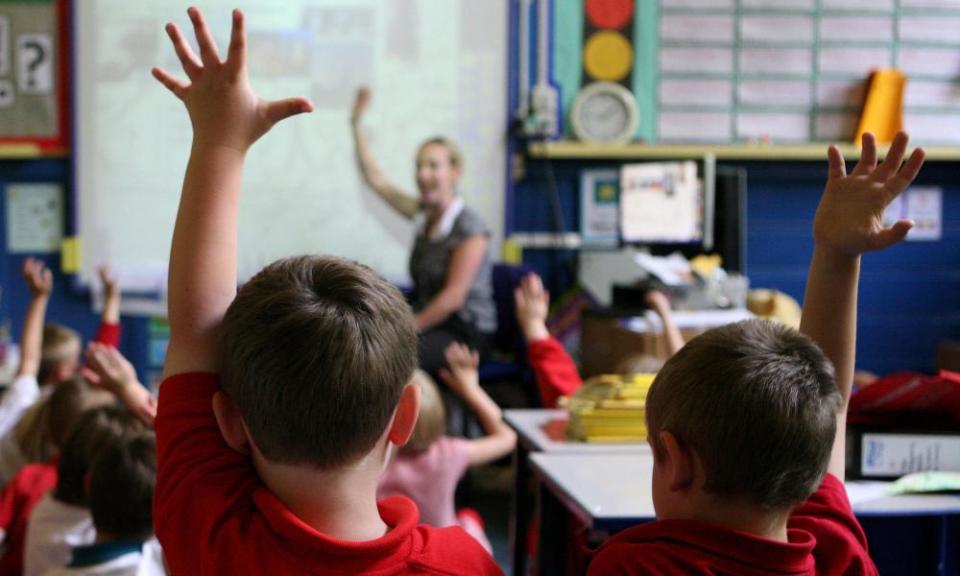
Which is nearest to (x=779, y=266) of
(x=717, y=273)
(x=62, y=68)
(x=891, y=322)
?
(x=891, y=322)

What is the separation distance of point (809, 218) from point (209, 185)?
4.56 m

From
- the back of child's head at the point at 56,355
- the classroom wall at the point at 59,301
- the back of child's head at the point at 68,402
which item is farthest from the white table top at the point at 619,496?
the classroom wall at the point at 59,301

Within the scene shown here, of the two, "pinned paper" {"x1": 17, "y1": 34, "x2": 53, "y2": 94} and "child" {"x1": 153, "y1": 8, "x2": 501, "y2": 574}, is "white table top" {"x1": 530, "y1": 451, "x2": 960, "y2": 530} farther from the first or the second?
"pinned paper" {"x1": 17, "y1": 34, "x2": 53, "y2": 94}

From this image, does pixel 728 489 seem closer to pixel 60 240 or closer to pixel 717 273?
pixel 717 273

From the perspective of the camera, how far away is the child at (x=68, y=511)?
183 centimetres

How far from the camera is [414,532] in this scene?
3.14 ft

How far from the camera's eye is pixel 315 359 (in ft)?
2.92

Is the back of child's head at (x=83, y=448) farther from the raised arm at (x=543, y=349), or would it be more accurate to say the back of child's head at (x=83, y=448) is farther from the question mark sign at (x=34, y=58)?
the question mark sign at (x=34, y=58)

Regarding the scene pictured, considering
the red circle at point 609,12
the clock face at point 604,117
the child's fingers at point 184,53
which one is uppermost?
Result: the red circle at point 609,12

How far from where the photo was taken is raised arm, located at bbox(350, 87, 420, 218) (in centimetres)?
495

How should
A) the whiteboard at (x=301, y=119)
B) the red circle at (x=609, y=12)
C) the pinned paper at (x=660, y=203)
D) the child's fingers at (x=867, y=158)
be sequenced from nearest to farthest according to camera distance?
the child's fingers at (x=867, y=158) < the pinned paper at (x=660, y=203) < the whiteboard at (x=301, y=119) < the red circle at (x=609, y=12)

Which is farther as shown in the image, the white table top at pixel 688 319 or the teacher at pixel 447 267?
the teacher at pixel 447 267

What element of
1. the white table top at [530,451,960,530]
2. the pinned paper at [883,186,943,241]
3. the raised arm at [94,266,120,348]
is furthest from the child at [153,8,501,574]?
the pinned paper at [883,186,943,241]

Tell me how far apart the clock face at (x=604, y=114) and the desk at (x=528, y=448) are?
276 cm
